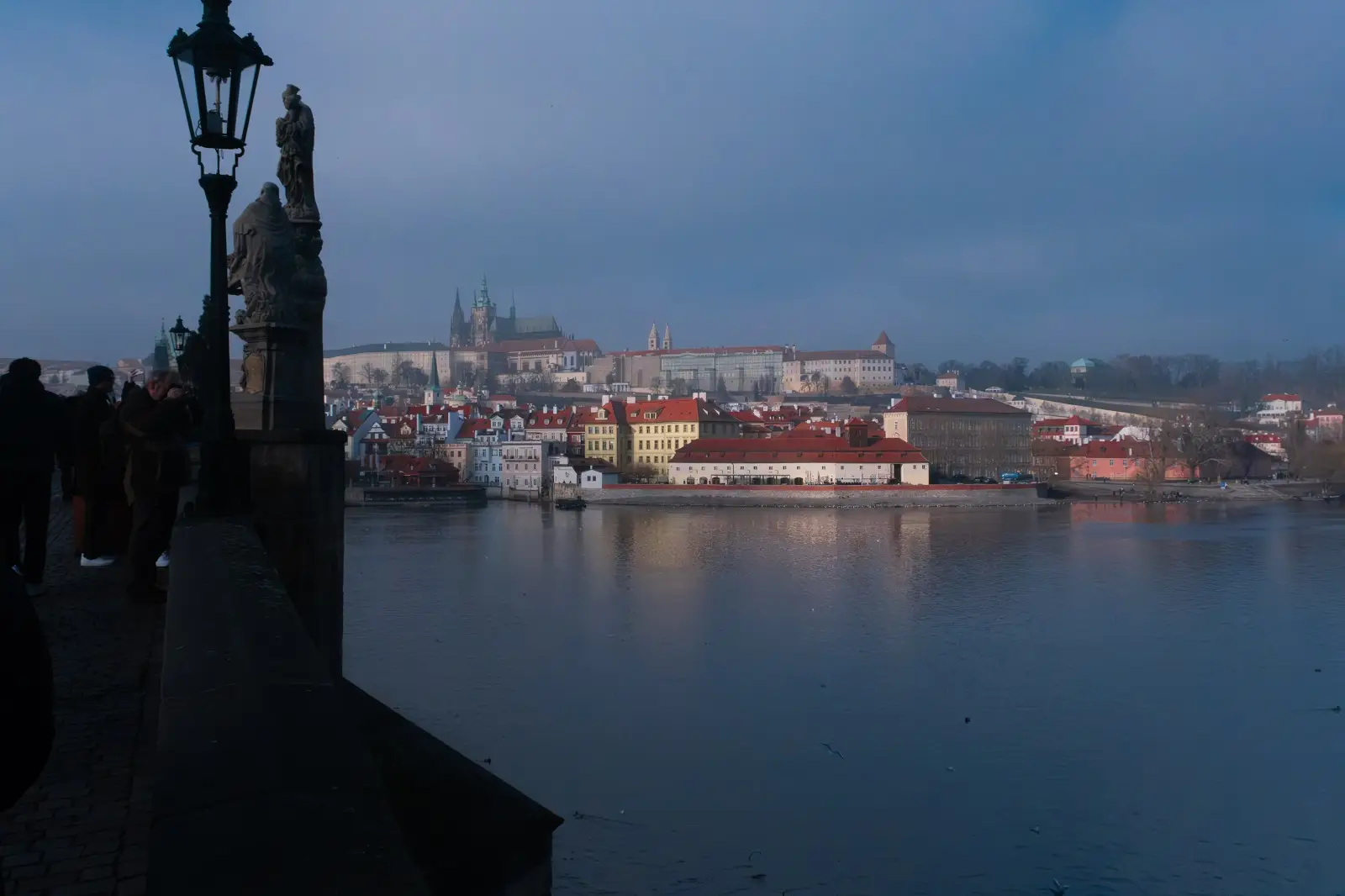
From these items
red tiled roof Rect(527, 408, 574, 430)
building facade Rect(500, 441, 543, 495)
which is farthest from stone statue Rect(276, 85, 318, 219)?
red tiled roof Rect(527, 408, 574, 430)

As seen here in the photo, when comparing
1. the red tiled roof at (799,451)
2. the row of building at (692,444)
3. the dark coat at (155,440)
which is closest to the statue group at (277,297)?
the dark coat at (155,440)

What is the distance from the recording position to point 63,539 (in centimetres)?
672

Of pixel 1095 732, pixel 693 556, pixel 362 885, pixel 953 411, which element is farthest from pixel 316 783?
pixel 953 411

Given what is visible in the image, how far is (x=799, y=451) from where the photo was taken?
47.7 m

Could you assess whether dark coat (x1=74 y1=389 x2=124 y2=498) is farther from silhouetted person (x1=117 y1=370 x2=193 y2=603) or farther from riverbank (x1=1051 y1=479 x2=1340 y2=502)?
riverbank (x1=1051 y1=479 x2=1340 y2=502)

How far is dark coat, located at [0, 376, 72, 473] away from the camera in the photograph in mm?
4301

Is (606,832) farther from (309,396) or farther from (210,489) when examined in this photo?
(210,489)

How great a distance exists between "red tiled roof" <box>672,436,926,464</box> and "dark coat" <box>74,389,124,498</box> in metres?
41.9

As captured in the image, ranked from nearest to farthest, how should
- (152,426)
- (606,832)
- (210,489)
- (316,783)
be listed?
(316,783) < (210,489) < (152,426) < (606,832)

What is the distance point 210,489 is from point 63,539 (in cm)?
400

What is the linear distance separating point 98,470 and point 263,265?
191 cm

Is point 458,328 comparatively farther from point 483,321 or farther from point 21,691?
point 21,691

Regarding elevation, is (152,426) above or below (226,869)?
above

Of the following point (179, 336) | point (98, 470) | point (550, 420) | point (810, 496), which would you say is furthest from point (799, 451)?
point (98, 470)
